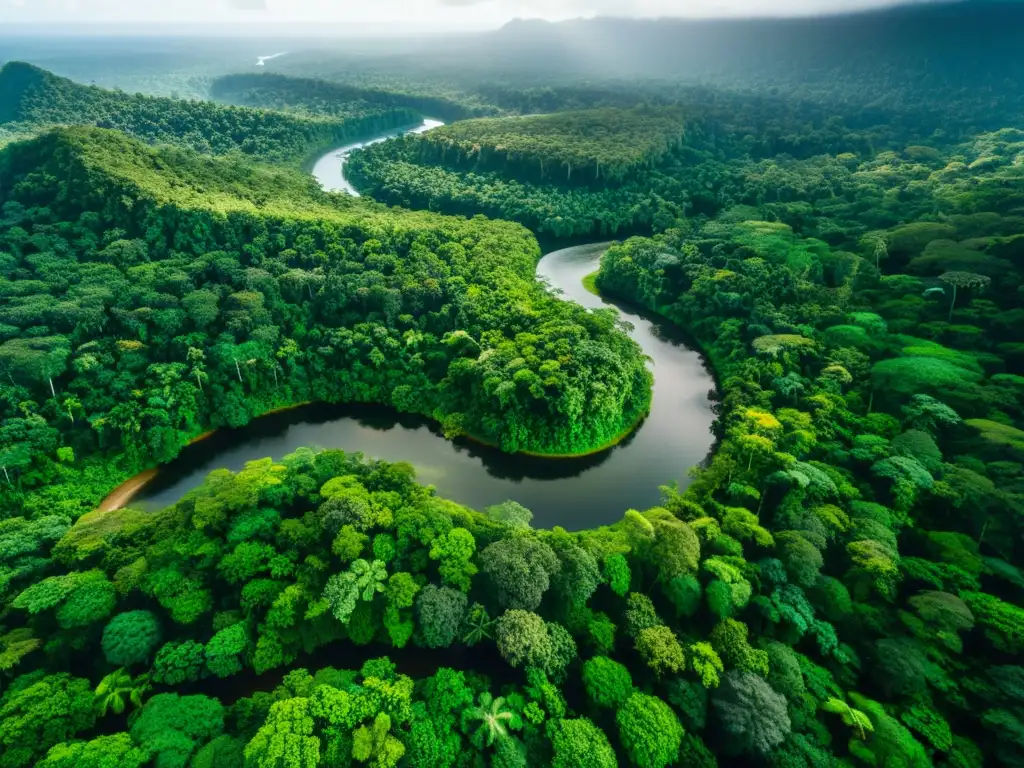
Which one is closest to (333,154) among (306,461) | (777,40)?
(306,461)

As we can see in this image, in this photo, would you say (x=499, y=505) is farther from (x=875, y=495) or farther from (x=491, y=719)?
(x=875, y=495)

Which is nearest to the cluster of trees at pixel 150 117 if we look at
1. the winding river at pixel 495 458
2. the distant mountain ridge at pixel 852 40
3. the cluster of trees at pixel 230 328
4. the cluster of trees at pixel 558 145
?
the cluster of trees at pixel 558 145

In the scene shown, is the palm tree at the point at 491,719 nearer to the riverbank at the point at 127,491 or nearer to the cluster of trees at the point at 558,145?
the riverbank at the point at 127,491

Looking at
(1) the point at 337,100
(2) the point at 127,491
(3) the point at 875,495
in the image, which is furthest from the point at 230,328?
(1) the point at 337,100

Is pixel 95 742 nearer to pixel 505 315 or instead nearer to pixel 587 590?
pixel 587 590

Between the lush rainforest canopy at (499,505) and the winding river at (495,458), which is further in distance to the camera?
the winding river at (495,458)

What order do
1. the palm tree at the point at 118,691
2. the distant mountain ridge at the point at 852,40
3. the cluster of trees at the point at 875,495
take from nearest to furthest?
1. the palm tree at the point at 118,691
2. the cluster of trees at the point at 875,495
3. the distant mountain ridge at the point at 852,40
